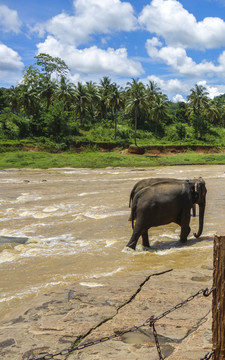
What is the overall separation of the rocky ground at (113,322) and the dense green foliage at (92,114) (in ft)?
119

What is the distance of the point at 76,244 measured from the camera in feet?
29.5

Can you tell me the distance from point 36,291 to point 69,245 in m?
3.06

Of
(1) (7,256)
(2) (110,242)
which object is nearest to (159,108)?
(2) (110,242)

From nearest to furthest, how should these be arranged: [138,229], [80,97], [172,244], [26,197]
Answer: [138,229]
[172,244]
[26,197]
[80,97]

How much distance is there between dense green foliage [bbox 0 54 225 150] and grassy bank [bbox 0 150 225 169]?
3.89 meters

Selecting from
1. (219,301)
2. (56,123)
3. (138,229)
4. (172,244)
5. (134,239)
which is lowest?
(172,244)

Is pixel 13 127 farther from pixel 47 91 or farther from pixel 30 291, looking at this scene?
pixel 30 291

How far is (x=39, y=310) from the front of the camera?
449 cm

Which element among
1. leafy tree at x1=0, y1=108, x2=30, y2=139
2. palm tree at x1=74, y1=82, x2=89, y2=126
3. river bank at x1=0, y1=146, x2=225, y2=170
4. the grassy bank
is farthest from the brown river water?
palm tree at x1=74, y1=82, x2=89, y2=126

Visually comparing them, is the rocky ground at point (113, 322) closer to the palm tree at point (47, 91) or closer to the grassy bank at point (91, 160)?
the grassy bank at point (91, 160)

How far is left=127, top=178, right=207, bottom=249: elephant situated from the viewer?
787 cm

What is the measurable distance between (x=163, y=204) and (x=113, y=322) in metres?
4.15

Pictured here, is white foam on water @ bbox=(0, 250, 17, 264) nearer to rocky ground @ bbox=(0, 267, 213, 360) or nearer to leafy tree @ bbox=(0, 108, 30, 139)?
rocky ground @ bbox=(0, 267, 213, 360)

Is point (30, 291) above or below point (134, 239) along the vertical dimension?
below
